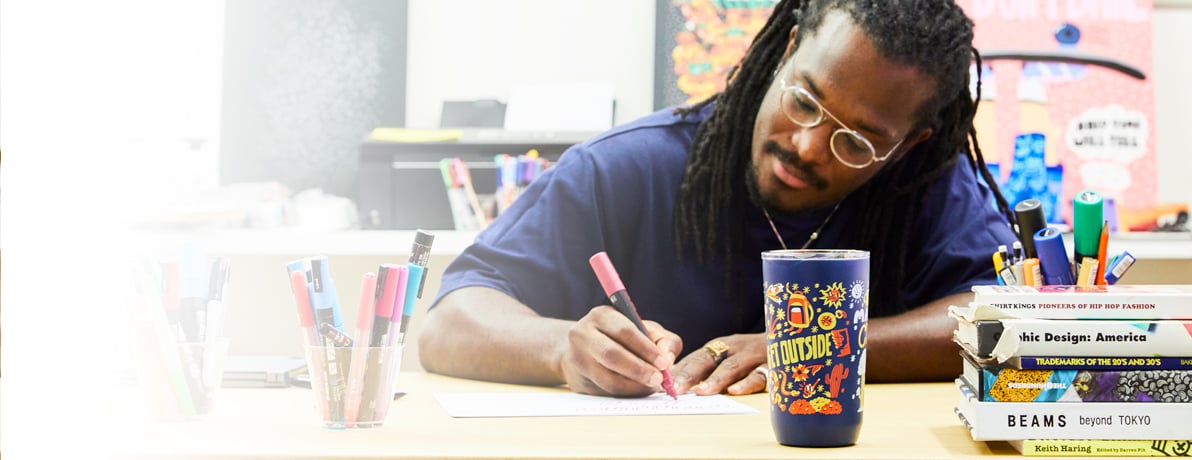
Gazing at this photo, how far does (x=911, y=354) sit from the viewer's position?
1.13 metres

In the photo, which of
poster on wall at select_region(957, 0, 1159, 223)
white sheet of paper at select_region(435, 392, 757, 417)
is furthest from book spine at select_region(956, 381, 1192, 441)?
poster on wall at select_region(957, 0, 1159, 223)

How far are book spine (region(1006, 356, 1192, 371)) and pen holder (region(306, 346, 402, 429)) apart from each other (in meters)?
0.41

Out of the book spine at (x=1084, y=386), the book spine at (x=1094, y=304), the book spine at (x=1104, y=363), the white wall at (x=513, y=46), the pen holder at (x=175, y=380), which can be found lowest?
the pen holder at (x=175, y=380)

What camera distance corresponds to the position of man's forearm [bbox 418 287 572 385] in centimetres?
108

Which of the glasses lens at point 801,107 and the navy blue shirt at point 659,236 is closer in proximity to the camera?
the glasses lens at point 801,107

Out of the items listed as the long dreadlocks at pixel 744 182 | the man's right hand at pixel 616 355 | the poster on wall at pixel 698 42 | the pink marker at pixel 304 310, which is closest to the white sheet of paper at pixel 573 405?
the man's right hand at pixel 616 355

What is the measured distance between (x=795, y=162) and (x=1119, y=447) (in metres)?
0.64

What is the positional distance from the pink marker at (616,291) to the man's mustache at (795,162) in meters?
0.40

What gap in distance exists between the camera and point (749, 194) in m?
1.39

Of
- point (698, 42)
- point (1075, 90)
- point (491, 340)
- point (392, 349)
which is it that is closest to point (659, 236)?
point (491, 340)

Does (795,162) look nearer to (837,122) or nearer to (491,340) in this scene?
(837,122)

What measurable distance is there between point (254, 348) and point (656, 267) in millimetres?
712

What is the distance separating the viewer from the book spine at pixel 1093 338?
2.28 ft

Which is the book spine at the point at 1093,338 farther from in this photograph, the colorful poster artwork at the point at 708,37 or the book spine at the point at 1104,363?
the colorful poster artwork at the point at 708,37
